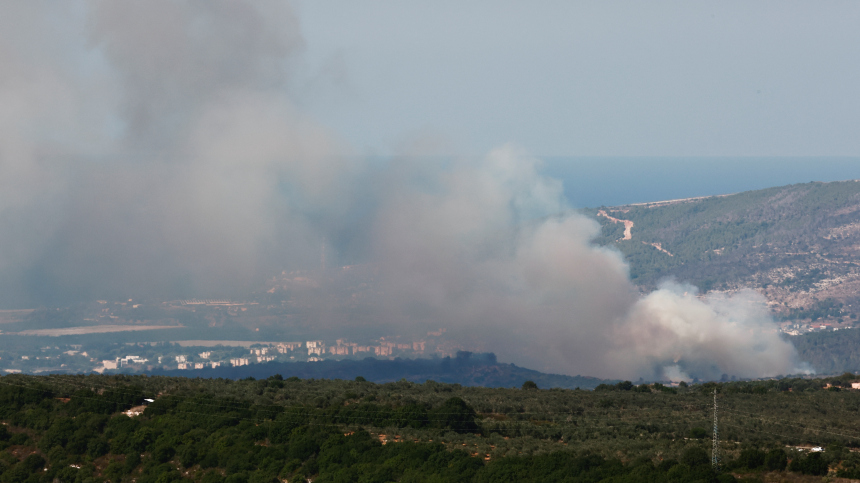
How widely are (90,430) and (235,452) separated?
1409cm

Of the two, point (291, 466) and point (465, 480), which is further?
point (291, 466)

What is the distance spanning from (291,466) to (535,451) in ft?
55.7

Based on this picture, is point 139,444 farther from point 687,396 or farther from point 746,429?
point 687,396

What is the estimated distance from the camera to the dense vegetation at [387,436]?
155 ft

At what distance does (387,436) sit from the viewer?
58719 mm

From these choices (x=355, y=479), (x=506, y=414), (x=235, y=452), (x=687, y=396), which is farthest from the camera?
(x=687, y=396)

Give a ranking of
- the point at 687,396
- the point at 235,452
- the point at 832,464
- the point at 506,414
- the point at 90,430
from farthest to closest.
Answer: the point at 687,396 → the point at 506,414 → the point at 90,430 → the point at 235,452 → the point at 832,464

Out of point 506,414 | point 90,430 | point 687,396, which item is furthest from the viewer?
point 687,396

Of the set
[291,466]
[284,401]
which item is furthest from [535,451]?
[284,401]

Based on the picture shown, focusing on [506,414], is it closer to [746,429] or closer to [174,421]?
[746,429]

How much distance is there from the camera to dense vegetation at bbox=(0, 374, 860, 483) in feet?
155

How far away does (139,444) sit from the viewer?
58.8 metres

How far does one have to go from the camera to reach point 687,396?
85.6 meters

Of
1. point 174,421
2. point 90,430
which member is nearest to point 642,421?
point 174,421
